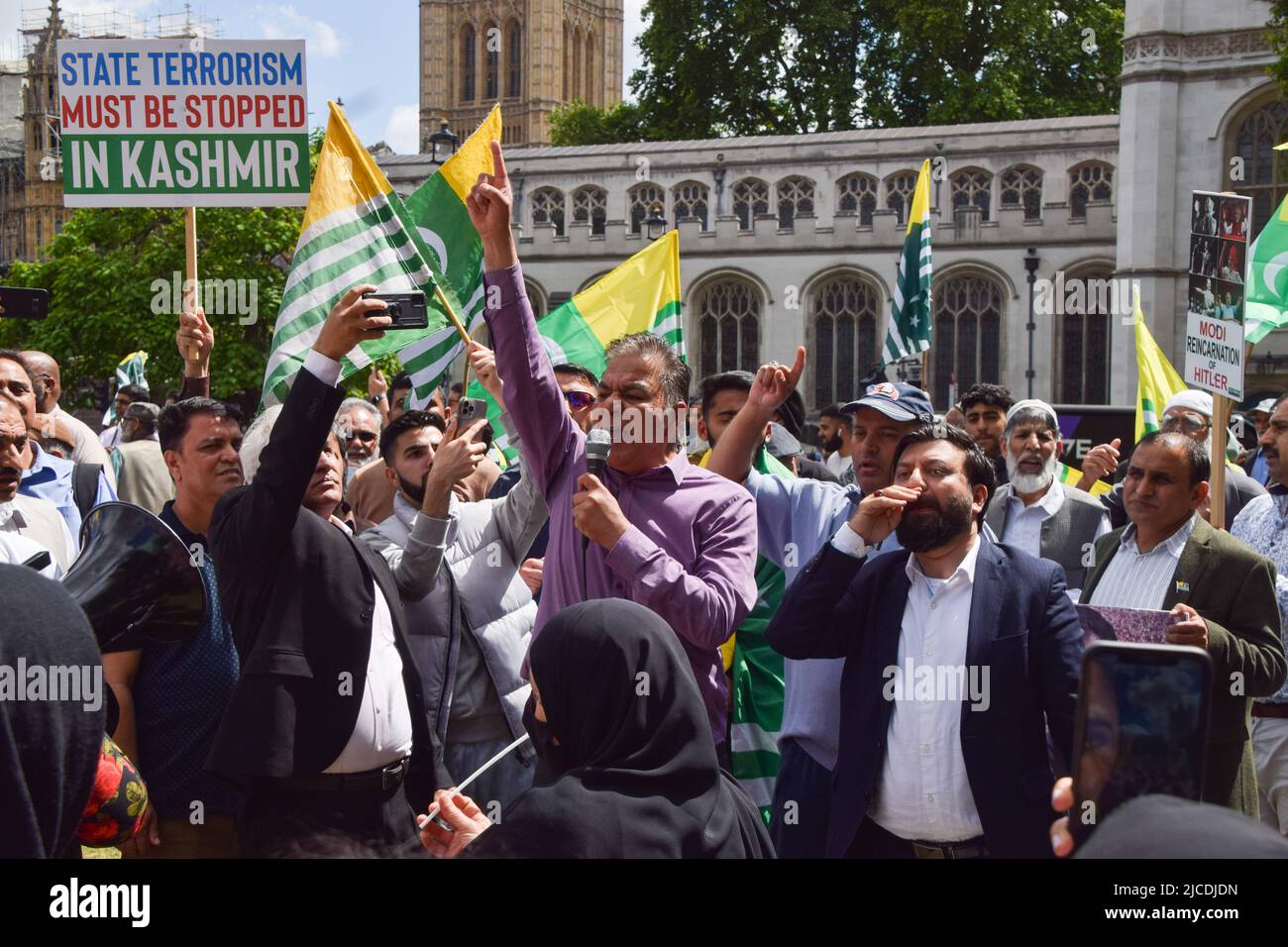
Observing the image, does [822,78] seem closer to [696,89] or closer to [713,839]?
[696,89]

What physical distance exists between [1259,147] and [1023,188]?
8.58 metres

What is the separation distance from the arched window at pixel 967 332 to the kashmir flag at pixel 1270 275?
94.5 feet

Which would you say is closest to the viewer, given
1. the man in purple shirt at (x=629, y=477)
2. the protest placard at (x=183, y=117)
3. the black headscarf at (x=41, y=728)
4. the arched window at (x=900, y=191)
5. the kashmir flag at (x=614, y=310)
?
the black headscarf at (x=41, y=728)

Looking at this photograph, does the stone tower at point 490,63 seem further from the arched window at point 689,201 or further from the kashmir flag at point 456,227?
the kashmir flag at point 456,227

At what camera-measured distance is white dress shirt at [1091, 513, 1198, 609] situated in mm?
4301

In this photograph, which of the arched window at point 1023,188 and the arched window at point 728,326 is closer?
the arched window at point 1023,188

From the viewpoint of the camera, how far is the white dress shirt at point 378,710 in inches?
140

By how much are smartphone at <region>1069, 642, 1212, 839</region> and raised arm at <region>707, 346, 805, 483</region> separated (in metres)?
2.28

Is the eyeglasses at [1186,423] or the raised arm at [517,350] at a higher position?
the raised arm at [517,350]

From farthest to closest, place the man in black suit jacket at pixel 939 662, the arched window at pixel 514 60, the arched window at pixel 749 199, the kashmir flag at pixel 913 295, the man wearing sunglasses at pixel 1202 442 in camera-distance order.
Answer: the arched window at pixel 514 60 < the arched window at pixel 749 199 < the kashmir flag at pixel 913 295 < the man wearing sunglasses at pixel 1202 442 < the man in black suit jacket at pixel 939 662

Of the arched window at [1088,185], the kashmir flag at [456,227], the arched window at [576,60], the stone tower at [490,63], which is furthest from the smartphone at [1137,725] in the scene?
the arched window at [576,60]

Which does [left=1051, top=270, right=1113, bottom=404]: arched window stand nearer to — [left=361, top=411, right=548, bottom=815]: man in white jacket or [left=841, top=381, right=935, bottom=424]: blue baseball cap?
[left=841, top=381, right=935, bottom=424]: blue baseball cap
